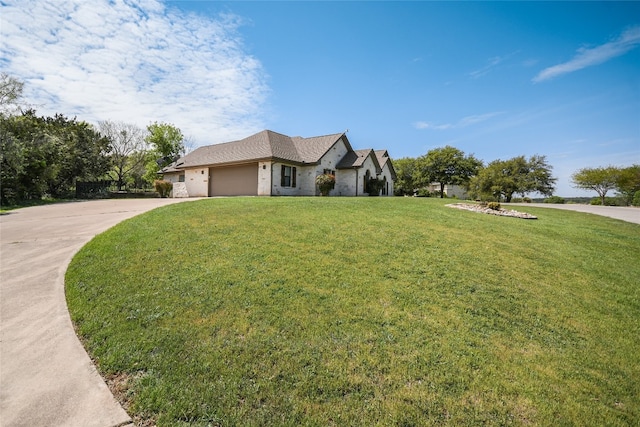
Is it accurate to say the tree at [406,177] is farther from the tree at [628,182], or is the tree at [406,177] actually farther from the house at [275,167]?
the tree at [628,182]

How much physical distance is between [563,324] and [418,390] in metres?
2.92

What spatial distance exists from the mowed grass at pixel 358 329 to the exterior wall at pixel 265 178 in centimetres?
1272

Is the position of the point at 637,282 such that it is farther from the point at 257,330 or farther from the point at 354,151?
the point at 354,151

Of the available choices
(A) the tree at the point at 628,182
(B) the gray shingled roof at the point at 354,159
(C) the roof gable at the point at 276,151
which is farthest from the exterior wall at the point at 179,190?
(A) the tree at the point at 628,182

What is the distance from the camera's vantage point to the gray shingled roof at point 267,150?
20672 mm

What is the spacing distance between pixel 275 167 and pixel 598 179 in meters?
38.9

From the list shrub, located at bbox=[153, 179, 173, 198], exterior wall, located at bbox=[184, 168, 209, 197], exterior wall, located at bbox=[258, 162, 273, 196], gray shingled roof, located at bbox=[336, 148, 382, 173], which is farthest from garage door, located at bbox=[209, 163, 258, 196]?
gray shingled roof, located at bbox=[336, 148, 382, 173]

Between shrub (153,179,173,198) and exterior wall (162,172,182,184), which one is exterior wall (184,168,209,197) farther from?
exterior wall (162,172,182,184)

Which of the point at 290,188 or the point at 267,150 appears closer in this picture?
the point at 267,150

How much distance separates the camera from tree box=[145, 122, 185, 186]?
38.6 metres

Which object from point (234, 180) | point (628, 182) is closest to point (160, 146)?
point (234, 180)

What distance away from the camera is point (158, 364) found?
10.1 ft

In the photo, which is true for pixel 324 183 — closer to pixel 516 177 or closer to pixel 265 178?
pixel 265 178

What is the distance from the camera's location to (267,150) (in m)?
20.3
